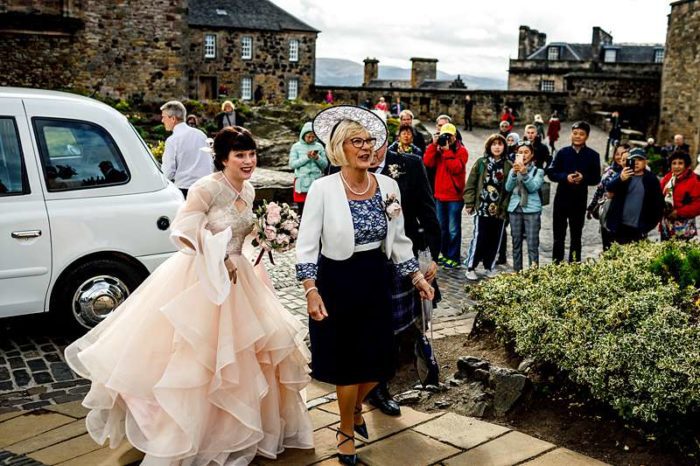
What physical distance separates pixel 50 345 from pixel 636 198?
649 centimetres

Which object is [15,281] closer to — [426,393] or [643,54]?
[426,393]

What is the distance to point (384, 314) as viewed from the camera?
4.30m

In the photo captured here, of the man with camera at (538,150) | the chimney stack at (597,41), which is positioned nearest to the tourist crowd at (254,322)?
the man with camera at (538,150)

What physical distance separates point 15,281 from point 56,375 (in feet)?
2.82

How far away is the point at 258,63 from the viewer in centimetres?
4653

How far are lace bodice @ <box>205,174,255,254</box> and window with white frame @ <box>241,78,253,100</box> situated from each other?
4316 centimetres

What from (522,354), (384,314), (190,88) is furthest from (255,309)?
(190,88)

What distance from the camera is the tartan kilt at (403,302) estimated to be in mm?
4730

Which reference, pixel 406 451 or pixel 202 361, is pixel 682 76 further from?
pixel 202 361

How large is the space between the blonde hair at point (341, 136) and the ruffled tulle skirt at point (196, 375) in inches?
35.1

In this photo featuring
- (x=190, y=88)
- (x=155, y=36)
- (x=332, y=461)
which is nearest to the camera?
(x=332, y=461)

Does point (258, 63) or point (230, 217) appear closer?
point (230, 217)

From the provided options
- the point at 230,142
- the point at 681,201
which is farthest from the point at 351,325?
the point at 681,201

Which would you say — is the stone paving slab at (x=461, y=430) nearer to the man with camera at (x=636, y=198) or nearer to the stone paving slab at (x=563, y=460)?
the stone paving slab at (x=563, y=460)
